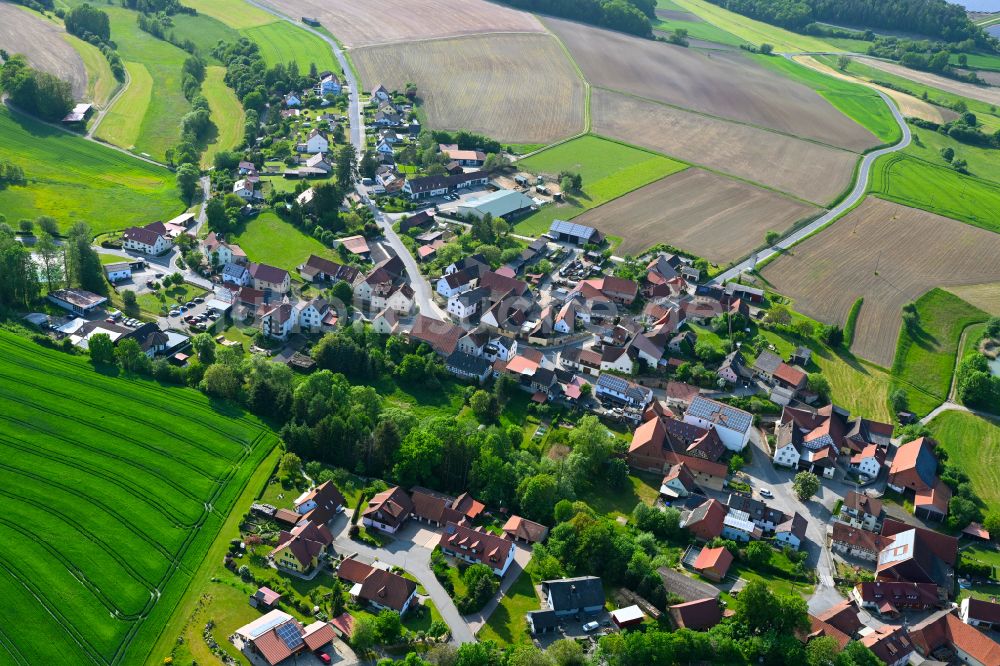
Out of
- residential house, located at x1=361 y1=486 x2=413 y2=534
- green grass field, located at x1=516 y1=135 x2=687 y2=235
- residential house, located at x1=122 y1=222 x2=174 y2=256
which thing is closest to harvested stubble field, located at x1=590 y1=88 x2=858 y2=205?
green grass field, located at x1=516 y1=135 x2=687 y2=235

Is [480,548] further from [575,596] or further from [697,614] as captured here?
[697,614]

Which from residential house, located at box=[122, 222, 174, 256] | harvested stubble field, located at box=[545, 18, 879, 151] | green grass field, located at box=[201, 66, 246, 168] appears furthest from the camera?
harvested stubble field, located at box=[545, 18, 879, 151]

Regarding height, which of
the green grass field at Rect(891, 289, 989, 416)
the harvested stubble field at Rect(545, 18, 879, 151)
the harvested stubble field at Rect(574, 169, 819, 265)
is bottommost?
the green grass field at Rect(891, 289, 989, 416)

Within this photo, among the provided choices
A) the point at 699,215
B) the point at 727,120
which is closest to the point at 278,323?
the point at 699,215

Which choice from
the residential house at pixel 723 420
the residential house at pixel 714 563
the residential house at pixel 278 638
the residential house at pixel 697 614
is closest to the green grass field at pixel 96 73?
the residential house at pixel 723 420

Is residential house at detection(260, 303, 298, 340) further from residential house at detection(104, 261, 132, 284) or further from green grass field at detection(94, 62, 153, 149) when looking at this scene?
green grass field at detection(94, 62, 153, 149)

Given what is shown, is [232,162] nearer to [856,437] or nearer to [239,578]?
[239,578]

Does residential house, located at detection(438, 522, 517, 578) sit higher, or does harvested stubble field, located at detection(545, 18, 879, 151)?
harvested stubble field, located at detection(545, 18, 879, 151)
